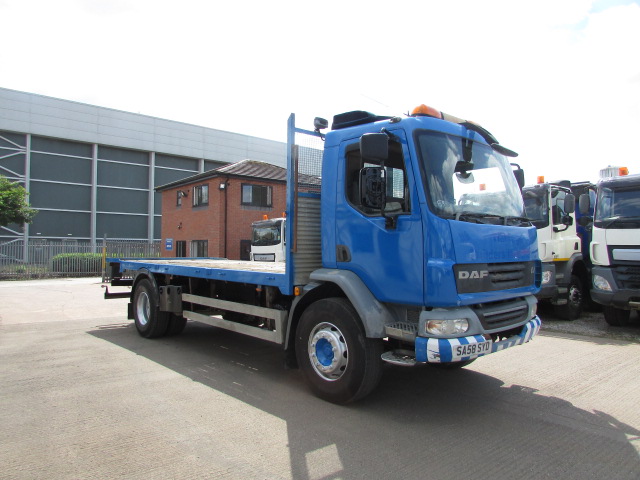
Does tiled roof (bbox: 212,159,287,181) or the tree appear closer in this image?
tiled roof (bbox: 212,159,287,181)

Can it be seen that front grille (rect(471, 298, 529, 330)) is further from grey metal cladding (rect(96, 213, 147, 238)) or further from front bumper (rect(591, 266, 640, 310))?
grey metal cladding (rect(96, 213, 147, 238))

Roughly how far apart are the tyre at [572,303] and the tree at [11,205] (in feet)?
82.2

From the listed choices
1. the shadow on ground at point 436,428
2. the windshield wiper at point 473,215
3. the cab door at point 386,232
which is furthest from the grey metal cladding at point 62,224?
the windshield wiper at point 473,215

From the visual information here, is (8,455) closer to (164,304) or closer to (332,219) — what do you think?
(332,219)

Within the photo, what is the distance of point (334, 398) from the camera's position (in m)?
4.50

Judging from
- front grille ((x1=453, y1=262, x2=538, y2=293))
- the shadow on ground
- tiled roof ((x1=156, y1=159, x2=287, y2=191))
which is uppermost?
tiled roof ((x1=156, y1=159, x2=287, y2=191))

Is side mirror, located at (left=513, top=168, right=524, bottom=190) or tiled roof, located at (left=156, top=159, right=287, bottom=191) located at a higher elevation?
tiled roof, located at (left=156, top=159, right=287, bottom=191)

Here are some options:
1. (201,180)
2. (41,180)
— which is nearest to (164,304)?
(201,180)

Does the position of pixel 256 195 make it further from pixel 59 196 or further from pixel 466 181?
pixel 466 181

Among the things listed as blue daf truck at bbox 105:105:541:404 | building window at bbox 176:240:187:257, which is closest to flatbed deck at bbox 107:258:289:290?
blue daf truck at bbox 105:105:541:404

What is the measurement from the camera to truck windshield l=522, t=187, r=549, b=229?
31.1ft

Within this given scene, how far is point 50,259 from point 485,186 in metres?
27.6

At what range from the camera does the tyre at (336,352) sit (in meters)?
4.27

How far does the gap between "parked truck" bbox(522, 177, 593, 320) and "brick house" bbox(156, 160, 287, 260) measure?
15272 millimetres
